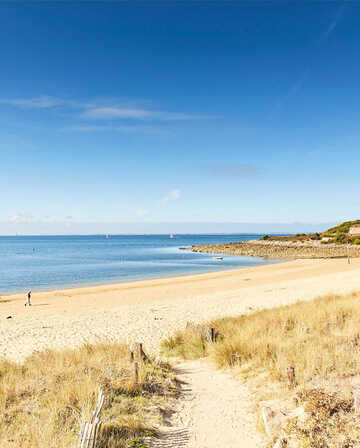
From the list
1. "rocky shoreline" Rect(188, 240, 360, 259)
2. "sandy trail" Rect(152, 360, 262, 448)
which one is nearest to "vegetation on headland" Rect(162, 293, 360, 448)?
"sandy trail" Rect(152, 360, 262, 448)

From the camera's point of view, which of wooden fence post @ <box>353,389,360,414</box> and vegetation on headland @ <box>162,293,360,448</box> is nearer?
vegetation on headland @ <box>162,293,360,448</box>

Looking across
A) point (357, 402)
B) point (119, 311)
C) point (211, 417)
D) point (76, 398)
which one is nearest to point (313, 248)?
point (119, 311)

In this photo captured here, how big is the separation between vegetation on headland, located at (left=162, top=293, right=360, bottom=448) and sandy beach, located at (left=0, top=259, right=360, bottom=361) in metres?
2.91

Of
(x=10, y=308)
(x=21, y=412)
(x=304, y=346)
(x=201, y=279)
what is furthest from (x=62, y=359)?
(x=201, y=279)

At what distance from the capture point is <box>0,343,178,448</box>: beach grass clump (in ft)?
14.9

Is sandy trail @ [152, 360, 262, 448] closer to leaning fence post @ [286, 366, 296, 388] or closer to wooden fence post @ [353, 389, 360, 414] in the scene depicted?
leaning fence post @ [286, 366, 296, 388]

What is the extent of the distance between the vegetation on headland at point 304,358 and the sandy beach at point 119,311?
2.91 meters

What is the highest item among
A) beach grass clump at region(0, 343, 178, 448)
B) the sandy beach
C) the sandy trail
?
beach grass clump at region(0, 343, 178, 448)

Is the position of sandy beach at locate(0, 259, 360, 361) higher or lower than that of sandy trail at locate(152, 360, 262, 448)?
lower

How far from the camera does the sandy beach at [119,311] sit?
42.0 feet

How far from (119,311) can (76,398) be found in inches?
504

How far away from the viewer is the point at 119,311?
18078 mm

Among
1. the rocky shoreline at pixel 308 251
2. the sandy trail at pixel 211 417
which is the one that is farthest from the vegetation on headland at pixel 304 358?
the rocky shoreline at pixel 308 251

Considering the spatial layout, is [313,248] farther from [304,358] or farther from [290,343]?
[304,358]
